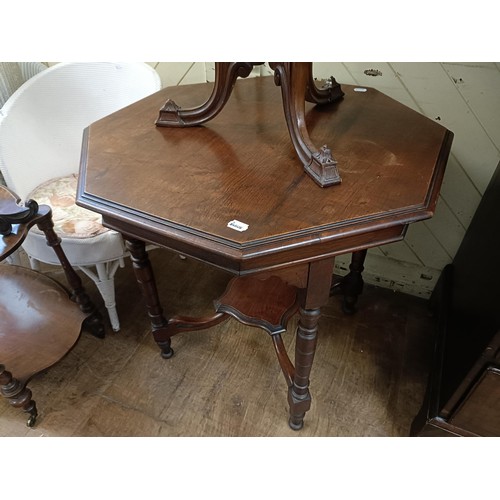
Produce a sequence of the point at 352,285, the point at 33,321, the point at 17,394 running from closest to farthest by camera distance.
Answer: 1. the point at 17,394
2. the point at 33,321
3. the point at 352,285

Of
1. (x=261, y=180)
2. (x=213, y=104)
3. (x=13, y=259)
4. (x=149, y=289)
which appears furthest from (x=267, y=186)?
(x=13, y=259)

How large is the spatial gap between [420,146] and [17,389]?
114 cm

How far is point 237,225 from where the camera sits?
24.6 inches

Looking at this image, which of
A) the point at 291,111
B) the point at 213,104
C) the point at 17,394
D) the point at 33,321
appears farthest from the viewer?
the point at 33,321

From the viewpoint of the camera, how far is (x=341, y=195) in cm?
68

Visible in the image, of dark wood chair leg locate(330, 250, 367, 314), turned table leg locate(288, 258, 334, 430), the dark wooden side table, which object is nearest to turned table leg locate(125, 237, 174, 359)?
the dark wooden side table

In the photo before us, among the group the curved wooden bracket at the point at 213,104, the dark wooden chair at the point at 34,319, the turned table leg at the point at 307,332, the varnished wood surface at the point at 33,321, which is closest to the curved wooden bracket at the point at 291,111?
the curved wooden bracket at the point at 213,104

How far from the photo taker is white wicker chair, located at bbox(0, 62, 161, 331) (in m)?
1.13

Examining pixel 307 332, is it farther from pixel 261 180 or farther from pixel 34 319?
pixel 34 319

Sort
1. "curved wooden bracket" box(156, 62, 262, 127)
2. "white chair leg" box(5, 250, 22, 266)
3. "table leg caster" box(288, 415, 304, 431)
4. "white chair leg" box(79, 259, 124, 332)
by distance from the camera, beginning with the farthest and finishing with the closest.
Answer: "white chair leg" box(5, 250, 22, 266) → "white chair leg" box(79, 259, 124, 332) → "table leg caster" box(288, 415, 304, 431) → "curved wooden bracket" box(156, 62, 262, 127)

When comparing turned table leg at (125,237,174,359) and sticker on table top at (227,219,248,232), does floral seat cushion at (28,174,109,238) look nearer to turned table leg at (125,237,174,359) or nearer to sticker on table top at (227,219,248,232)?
turned table leg at (125,237,174,359)

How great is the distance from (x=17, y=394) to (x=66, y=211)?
1.72 feet

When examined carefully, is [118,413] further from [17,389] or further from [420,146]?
[420,146]

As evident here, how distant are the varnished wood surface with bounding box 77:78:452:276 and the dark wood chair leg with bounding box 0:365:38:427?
56 centimetres
